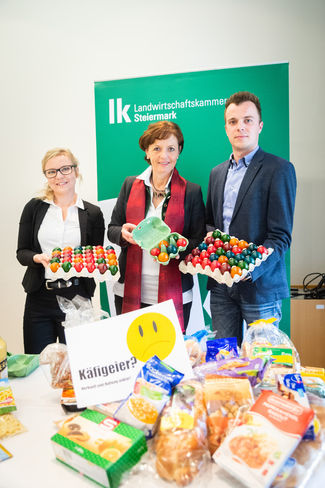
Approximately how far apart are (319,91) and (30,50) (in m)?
2.68

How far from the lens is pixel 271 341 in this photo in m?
1.29

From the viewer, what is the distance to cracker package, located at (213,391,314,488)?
29.2 inches

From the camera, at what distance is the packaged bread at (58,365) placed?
1.16m

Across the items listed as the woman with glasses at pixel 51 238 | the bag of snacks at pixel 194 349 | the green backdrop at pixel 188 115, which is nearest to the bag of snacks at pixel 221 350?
the bag of snacks at pixel 194 349

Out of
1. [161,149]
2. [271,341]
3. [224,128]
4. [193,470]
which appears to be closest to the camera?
[193,470]

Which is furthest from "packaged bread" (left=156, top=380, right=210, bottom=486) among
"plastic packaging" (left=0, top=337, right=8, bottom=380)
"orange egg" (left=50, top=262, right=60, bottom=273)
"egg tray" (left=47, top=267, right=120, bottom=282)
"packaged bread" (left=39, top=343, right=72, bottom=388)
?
"orange egg" (left=50, top=262, right=60, bottom=273)

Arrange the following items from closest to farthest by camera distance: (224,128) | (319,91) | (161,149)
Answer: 1. (161,149)
2. (224,128)
3. (319,91)

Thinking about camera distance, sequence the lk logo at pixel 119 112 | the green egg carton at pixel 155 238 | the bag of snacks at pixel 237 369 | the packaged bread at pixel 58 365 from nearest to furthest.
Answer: the bag of snacks at pixel 237 369, the packaged bread at pixel 58 365, the green egg carton at pixel 155 238, the lk logo at pixel 119 112

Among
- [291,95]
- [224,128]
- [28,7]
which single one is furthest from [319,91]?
[28,7]

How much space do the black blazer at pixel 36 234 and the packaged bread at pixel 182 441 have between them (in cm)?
151

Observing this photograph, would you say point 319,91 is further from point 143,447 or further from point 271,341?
point 143,447

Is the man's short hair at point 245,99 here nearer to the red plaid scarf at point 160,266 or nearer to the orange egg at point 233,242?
the red plaid scarf at point 160,266

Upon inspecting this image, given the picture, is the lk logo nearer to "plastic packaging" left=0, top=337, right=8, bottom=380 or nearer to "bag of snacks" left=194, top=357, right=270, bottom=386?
"plastic packaging" left=0, top=337, right=8, bottom=380

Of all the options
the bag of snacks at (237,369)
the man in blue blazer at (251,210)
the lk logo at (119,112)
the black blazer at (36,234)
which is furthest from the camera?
the lk logo at (119,112)
